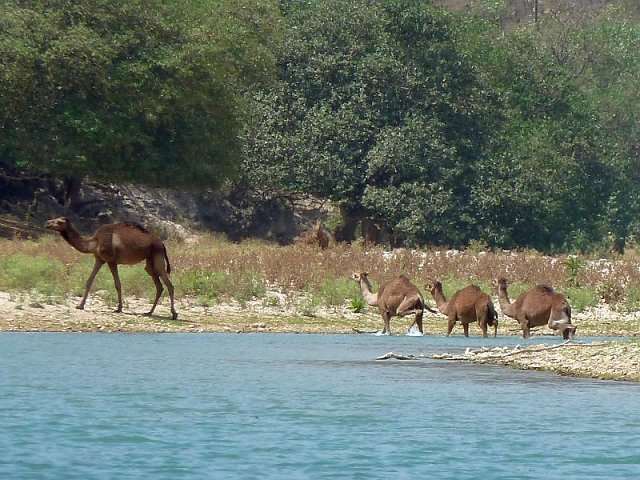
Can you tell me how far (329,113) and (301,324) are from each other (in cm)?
2158

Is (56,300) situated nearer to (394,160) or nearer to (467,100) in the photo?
(394,160)

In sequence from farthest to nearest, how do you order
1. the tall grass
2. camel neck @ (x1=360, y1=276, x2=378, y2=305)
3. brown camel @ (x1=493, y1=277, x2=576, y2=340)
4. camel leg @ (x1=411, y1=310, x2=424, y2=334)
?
the tall grass, camel neck @ (x1=360, y1=276, x2=378, y2=305), camel leg @ (x1=411, y1=310, x2=424, y2=334), brown camel @ (x1=493, y1=277, x2=576, y2=340)

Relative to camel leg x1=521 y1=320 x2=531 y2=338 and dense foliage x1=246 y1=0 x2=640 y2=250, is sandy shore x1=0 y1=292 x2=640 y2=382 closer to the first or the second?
camel leg x1=521 y1=320 x2=531 y2=338

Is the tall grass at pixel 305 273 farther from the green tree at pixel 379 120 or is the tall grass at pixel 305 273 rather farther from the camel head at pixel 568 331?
the green tree at pixel 379 120

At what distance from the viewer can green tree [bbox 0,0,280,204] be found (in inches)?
1551

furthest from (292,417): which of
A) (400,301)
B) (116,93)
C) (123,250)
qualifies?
(116,93)

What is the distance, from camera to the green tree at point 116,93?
39406 millimetres

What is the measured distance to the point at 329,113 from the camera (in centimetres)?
4803

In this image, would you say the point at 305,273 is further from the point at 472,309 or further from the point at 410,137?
the point at 410,137

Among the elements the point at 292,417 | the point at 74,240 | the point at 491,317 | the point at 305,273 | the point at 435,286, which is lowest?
the point at 292,417

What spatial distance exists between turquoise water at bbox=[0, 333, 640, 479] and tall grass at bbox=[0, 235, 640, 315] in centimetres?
557

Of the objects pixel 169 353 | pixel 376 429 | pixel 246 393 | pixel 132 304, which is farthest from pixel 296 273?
pixel 376 429

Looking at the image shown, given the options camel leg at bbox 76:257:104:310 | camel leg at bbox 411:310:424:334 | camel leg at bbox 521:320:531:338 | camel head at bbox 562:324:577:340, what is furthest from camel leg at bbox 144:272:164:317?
camel head at bbox 562:324:577:340

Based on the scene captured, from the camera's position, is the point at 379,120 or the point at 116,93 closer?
the point at 116,93
